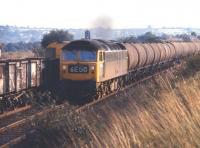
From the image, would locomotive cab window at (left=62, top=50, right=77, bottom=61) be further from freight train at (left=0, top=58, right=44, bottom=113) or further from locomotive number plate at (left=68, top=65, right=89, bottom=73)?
freight train at (left=0, top=58, right=44, bottom=113)

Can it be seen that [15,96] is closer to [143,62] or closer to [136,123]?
[136,123]

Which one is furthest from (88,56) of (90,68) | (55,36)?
(55,36)

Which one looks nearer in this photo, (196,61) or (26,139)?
(26,139)

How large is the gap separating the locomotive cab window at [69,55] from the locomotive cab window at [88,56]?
286mm

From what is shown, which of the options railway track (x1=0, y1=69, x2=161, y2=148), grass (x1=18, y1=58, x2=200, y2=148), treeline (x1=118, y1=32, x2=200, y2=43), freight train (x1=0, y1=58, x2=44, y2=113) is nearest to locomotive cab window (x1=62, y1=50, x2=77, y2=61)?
freight train (x1=0, y1=58, x2=44, y2=113)

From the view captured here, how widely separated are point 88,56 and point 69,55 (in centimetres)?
94

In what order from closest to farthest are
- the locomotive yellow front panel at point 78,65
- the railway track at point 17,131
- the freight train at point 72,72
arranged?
the railway track at point 17,131
the freight train at point 72,72
the locomotive yellow front panel at point 78,65

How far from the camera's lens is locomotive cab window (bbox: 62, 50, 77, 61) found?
23875 millimetres

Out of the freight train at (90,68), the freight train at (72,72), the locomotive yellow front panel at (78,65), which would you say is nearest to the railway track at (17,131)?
the freight train at (72,72)

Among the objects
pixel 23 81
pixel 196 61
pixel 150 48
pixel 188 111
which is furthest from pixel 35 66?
pixel 150 48

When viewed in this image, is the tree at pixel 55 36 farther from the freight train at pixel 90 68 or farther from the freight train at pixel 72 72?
the freight train at pixel 72 72

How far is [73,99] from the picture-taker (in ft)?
78.7

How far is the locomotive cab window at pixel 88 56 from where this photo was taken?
2350 cm

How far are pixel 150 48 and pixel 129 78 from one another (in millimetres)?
7535
